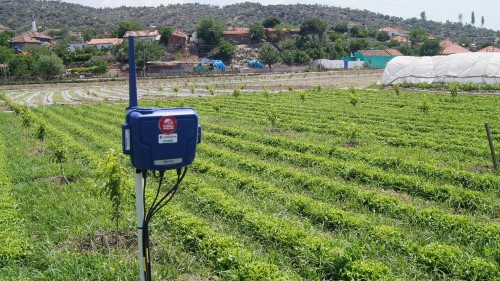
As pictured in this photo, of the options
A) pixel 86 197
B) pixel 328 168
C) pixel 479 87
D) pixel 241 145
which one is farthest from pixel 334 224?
pixel 479 87

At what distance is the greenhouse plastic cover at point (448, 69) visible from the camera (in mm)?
35219

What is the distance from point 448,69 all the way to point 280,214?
117 ft

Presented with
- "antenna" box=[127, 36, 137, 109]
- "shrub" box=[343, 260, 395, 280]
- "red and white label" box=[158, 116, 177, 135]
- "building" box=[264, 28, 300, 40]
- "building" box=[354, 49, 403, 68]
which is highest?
"building" box=[264, 28, 300, 40]

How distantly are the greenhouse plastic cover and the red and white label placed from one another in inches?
1440

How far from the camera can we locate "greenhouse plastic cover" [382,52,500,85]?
3522 cm

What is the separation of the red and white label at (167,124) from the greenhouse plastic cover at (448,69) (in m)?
36.6

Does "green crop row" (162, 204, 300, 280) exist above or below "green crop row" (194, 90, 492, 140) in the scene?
below

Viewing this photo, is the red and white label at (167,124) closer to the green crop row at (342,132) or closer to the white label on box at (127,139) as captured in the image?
the white label on box at (127,139)

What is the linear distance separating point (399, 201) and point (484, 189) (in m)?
2.30

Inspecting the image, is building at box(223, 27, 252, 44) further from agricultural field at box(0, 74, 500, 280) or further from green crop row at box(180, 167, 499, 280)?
green crop row at box(180, 167, 499, 280)

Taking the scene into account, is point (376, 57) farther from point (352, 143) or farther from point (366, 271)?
point (366, 271)

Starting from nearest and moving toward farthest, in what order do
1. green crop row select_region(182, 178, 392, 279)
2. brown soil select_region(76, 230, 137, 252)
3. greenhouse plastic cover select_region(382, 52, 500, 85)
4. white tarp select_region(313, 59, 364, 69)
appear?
1. green crop row select_region(182, 178, 392, 279)
2. brown soil select_region(76, 230, 137, 252)
3. greenhouse plastic cover select_region(382, 52, 500, 85)
4. white tarp select_region(313, 59, 364, 69)

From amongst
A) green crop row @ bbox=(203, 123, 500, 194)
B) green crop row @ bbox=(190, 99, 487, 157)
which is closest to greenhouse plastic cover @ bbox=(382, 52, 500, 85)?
green crop row @ bbox=(190, 99, 487, 157)

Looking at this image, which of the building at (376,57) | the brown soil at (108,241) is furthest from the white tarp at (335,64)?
the brown soil at (108,241)
